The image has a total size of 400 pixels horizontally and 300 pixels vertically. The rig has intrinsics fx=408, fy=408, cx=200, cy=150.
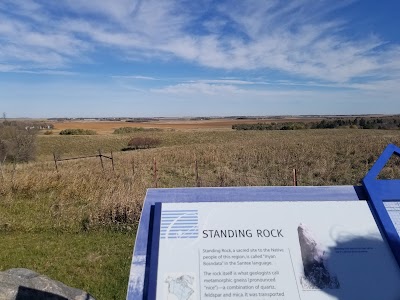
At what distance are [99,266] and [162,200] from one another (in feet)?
14.2

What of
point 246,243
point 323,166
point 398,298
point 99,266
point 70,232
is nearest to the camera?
point 398,298

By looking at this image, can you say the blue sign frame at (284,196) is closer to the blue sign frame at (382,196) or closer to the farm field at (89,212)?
the blue sign frame at (382,196)

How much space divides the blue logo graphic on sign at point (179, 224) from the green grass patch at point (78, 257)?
10.7 ft

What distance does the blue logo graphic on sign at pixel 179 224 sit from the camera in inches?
120

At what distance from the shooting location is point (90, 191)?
39.7 feet

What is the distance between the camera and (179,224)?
311 centimetres

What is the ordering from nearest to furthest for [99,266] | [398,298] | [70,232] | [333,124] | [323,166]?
→ [398,298] < [99,266] < [70,232] < [323,166] < [333,124]

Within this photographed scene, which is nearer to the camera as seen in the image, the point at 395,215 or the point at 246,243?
the point at 246,243

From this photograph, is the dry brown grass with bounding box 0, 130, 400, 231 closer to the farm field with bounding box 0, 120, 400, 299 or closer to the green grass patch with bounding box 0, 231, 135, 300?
the farm field with bounding box 0, 120, 400, 299

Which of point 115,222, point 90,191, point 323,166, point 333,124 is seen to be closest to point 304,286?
point 115,222

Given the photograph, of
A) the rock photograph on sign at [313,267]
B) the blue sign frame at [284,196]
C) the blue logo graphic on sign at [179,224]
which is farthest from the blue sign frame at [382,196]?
the blue logo graphic on sign at [179,224]

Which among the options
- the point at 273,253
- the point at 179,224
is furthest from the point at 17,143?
the point at 273,253

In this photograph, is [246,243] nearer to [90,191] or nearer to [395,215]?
[395,215]

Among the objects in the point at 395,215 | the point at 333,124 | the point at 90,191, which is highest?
the point at 333,124
